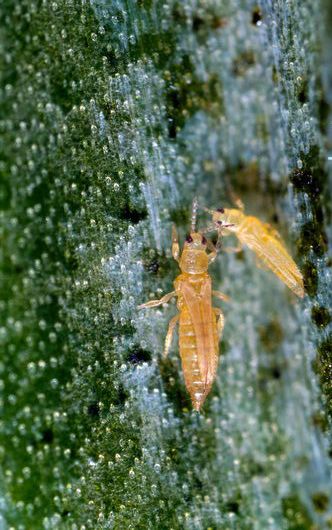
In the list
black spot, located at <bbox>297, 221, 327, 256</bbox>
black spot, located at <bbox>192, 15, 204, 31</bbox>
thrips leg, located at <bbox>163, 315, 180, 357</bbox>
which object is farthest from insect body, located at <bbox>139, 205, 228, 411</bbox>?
black spot, located at <bbox>192, 15, 204, 31</bbox>

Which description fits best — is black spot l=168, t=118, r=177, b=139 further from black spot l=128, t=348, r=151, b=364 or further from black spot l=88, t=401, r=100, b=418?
black spot l=88, t=401, r=100, b=418

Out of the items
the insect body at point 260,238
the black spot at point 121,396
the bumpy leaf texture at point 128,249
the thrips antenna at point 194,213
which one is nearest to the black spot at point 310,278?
the bumpy leaf texture at point 128,249

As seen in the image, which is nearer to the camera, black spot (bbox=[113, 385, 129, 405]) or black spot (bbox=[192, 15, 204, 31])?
black spot (bbox=[113, 385, 129, 405])

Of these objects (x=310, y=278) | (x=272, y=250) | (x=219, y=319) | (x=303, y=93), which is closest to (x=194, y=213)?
(x=272, y=250)

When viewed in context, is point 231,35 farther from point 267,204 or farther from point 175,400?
point 175,400

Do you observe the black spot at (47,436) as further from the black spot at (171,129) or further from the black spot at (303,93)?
the black spot at (303,93)

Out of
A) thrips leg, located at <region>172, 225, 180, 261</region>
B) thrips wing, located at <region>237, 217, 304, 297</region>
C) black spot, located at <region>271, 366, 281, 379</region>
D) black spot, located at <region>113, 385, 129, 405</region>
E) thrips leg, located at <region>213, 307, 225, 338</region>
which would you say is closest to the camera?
black spot, located at <region>113, 385, 129, 405</region>
